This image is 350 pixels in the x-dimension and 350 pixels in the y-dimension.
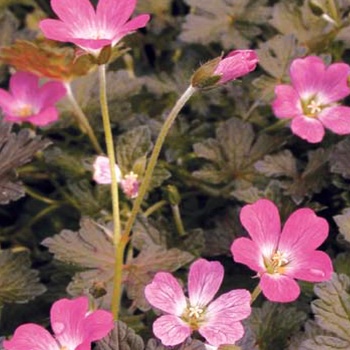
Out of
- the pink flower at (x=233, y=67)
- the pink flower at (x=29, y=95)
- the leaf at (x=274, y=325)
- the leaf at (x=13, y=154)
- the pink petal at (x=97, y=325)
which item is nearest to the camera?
the pink petal at (x=97, y=325)

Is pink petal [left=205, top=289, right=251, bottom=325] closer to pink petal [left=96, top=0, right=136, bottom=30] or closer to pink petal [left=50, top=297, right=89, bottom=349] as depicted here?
pink petal [left=50, top=297, right=89, bottom=349]

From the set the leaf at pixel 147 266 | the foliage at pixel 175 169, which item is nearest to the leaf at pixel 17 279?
the foliage at pixel 175 169

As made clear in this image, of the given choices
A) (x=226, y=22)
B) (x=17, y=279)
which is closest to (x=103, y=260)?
(x=17, y=279)

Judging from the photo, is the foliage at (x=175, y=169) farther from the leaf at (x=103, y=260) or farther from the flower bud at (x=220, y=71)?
the flower bud at (x=220, y=71)

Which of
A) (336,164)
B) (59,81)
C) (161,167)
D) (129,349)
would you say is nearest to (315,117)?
(336,164)

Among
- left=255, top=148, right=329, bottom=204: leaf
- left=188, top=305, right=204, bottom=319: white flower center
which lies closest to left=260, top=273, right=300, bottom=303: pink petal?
left=188, top=305, right=204, bottom=319: white flower center
